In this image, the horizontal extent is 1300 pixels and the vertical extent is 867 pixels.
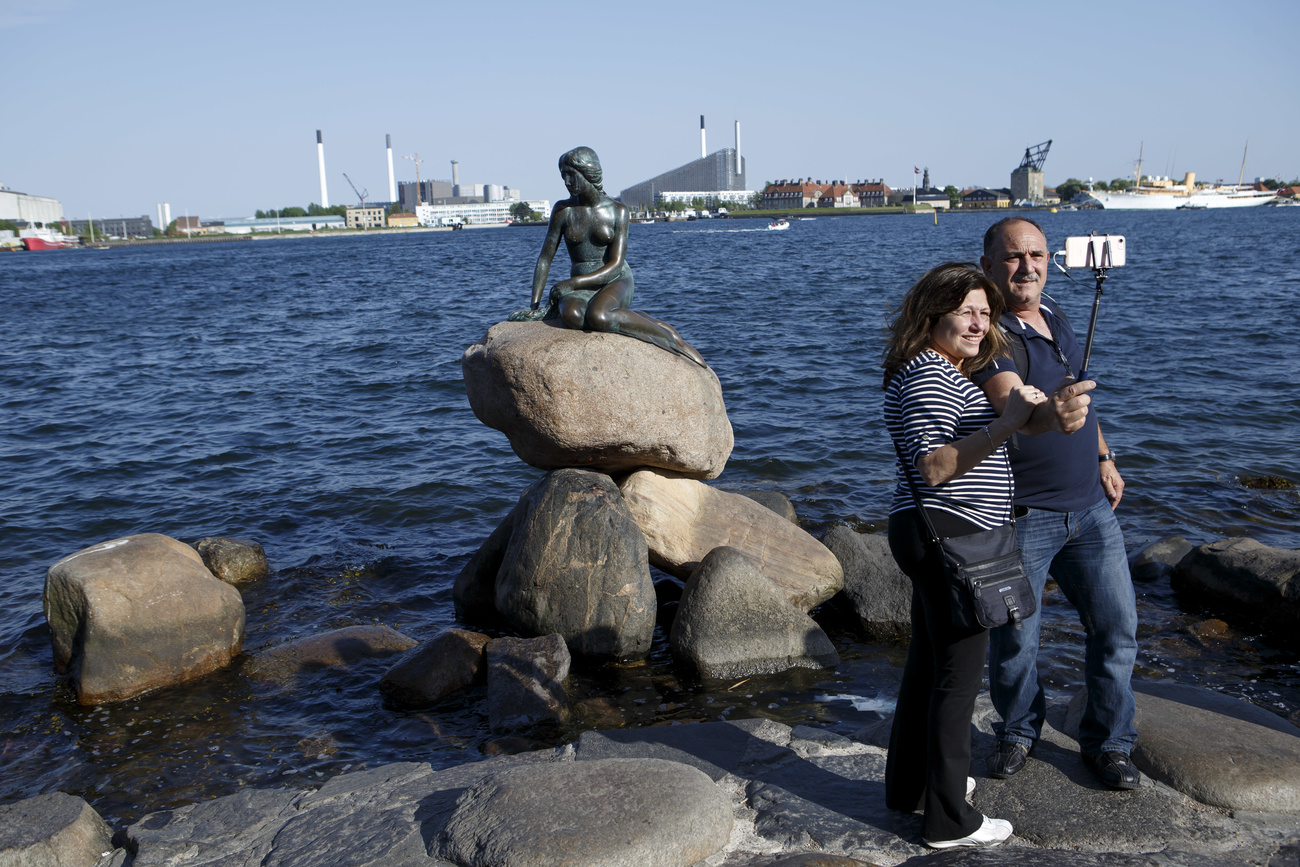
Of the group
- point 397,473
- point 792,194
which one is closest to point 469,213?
point 792,194

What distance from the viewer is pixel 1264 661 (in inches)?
242

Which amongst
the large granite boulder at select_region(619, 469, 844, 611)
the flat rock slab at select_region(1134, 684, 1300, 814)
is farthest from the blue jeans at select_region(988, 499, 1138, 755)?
the large granite boulder at select_region(619, 469, 844, 611)

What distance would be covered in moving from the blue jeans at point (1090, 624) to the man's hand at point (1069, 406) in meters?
0.83

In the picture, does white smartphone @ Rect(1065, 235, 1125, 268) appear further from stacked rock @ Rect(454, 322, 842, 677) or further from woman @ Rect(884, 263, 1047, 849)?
stacked rock @ Rect(454, 322, 842, 677)

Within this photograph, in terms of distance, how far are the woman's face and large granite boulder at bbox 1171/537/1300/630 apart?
193 inches

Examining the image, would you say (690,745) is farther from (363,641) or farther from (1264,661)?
(1264,661)

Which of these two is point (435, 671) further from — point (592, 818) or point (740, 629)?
point (592, 818)

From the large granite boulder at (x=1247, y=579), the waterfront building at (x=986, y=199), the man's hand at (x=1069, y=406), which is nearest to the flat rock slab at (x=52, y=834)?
the man's hand at (x=1069, y=406)

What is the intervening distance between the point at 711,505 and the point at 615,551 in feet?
4.38

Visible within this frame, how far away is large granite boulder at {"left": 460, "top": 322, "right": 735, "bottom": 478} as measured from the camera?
22.3 feet

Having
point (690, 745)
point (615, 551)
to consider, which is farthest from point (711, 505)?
point (690, 745)

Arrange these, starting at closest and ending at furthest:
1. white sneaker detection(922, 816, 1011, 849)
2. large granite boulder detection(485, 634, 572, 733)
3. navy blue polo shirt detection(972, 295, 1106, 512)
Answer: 1. white sneaker detection(922, 816, 1011, 849)
2. navy blue polo shirt detection(972, 295, 1106, 512)
3. large granite boulder detection(485, 634, 572, 733)

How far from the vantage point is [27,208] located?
147250 mm

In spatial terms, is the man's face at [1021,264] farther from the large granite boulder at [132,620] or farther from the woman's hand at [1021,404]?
the large granite boulder at [132,620]
